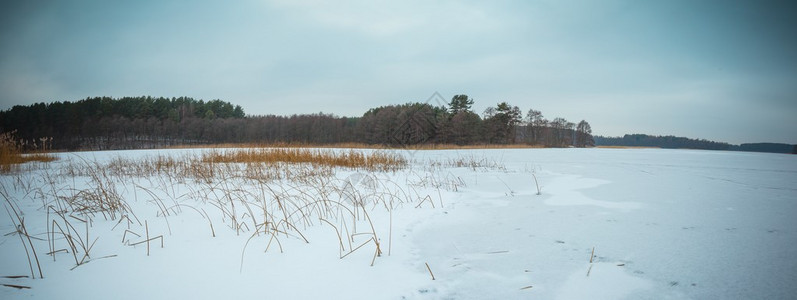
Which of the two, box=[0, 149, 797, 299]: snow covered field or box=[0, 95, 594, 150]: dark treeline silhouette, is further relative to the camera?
box=[0, 95, 594, 150]: dark treeline silhouette

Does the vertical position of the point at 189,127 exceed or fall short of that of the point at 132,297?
it exceeds it

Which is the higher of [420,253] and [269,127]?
[269,127]

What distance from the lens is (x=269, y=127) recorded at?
4562 centimetres

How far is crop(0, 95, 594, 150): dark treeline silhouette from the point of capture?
114 ft

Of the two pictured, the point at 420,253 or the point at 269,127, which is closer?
the point at 420,253

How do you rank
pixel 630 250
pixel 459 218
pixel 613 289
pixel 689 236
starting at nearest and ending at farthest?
pixel 613 289, pixel 630 250, pixel 689 236, pixel 459 218

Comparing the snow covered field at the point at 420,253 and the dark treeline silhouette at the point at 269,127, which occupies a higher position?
the dark treeline silhouette at the point at 269,127

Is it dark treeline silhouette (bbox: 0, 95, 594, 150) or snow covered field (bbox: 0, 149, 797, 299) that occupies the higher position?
dark treeline silhouette (bbox: 0, 95, 594, 150)

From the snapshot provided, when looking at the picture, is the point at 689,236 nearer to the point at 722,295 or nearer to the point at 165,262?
the point at 722,295

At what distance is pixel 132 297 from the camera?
1337 millimetres

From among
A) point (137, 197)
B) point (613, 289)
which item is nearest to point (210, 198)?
point (137, 197)

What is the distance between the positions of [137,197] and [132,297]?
2914 millimetres

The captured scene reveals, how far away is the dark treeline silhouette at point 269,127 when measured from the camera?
3481 centimetres

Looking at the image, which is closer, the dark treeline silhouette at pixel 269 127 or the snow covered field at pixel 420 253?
the snow covered field at pixel 420 253
